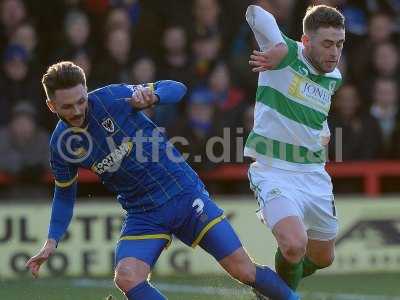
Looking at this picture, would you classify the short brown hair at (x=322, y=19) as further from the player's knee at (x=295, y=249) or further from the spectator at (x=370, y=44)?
the spectator at (x=370, y=44)

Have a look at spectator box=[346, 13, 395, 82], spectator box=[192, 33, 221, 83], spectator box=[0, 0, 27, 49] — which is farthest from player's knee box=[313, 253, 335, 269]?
spectator box=[0, 0, 27, 49]

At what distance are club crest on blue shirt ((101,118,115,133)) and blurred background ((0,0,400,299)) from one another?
324 centimetres

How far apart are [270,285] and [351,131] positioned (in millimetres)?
4652

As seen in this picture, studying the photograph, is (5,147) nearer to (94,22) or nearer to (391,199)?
(94,22)

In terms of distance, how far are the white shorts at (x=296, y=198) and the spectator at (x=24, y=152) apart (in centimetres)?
366

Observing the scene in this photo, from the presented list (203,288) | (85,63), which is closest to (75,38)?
(85,63)

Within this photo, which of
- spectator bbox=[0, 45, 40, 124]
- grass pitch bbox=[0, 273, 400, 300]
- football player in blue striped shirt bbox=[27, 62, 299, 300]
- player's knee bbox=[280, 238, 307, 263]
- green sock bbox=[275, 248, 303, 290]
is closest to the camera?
football player in blue striped shirt bbox=[27, 62, 299, 300]

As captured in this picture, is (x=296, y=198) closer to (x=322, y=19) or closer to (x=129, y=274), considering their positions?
(x=322, y=19)

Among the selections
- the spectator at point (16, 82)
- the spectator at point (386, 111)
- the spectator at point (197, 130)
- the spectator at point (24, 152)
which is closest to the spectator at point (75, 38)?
the spectator at point (16, 82)

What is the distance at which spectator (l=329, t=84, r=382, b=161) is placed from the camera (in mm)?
11633

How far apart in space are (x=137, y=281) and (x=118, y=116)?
99 cm

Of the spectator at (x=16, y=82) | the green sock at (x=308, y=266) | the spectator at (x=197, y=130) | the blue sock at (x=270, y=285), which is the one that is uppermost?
the spectator at (x=16, y=82)

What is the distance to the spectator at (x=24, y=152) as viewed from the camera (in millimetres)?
11094

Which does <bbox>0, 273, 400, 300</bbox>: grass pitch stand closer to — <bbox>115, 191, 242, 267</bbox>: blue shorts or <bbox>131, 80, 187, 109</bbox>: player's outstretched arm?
<bbox>115, 191, 242, 267</bbox>: blue shorts
